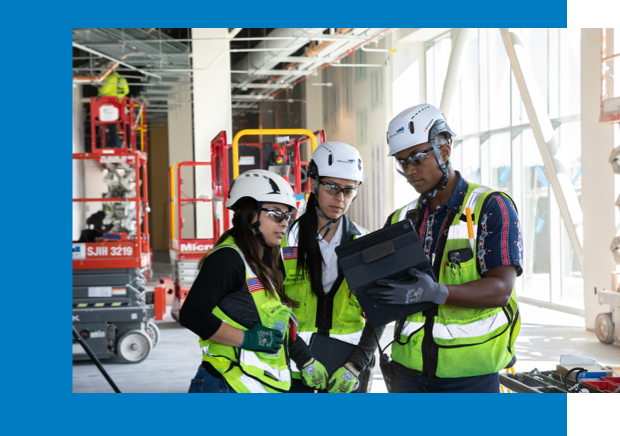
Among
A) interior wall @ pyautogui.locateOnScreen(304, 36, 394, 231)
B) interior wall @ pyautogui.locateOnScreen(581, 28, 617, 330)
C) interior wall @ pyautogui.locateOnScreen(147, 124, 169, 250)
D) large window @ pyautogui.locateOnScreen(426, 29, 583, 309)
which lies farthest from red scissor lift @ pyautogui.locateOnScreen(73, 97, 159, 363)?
interior wall @ pyautogui.locateOnScreen(147, 124, 169, 250)

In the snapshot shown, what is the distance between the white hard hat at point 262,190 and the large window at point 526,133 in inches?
292

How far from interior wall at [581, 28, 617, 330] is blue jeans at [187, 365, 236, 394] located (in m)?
6.28

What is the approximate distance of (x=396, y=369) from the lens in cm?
227

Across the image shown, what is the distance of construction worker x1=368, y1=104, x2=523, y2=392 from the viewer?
1.93 m

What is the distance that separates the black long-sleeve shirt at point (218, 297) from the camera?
2047 millimetres

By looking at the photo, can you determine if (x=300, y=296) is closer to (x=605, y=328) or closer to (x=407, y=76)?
(x=605, y=328)

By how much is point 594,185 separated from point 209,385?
6.51 meters

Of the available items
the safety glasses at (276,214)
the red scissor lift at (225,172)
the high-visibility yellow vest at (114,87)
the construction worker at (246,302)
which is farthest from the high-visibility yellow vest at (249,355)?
the high-visibility yellow vest at (114,87)

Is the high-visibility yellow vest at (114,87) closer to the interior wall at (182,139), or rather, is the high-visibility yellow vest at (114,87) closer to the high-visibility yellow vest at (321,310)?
the interior wall at (182,139)

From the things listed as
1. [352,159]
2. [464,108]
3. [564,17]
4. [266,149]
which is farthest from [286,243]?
[464,108]

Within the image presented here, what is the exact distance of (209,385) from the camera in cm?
218

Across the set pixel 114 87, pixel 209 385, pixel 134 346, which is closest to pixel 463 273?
pixel 209 385

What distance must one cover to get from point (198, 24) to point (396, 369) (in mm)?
1658
